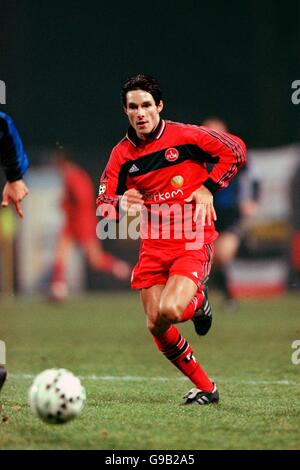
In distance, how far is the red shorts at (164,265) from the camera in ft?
19.0

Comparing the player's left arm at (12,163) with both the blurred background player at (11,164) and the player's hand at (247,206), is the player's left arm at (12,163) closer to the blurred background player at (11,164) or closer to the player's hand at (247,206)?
the blurred background player at (11,164)

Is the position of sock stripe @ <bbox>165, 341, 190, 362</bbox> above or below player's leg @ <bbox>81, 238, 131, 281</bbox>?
above

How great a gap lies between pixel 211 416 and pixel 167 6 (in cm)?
1942

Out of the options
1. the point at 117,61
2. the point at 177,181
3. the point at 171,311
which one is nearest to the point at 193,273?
the point at 171,311

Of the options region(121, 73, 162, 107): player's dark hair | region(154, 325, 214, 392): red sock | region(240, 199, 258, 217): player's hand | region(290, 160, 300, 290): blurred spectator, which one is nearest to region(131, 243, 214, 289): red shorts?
region(154, 325, 214, 392): red sock

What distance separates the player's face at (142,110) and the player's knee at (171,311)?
1.11 metres

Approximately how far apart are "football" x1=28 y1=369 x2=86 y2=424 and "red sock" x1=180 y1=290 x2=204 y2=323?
934 millimetres

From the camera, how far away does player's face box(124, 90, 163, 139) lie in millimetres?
5883

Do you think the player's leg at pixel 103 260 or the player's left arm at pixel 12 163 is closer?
the player's left arm at pixel 12 163

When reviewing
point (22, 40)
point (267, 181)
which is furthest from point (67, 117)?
point (267, 181)

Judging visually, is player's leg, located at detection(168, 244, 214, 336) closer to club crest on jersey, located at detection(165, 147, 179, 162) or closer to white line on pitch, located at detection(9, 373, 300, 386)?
club crest on jersey, located at detection(165, 147, 179, 162)

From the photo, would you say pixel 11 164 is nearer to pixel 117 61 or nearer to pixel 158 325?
pixel 158 325

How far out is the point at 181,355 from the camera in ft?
18.9

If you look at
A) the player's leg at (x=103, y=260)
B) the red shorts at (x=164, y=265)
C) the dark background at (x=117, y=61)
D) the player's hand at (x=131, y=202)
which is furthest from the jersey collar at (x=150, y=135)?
the dark background at (x=117, y=61)
